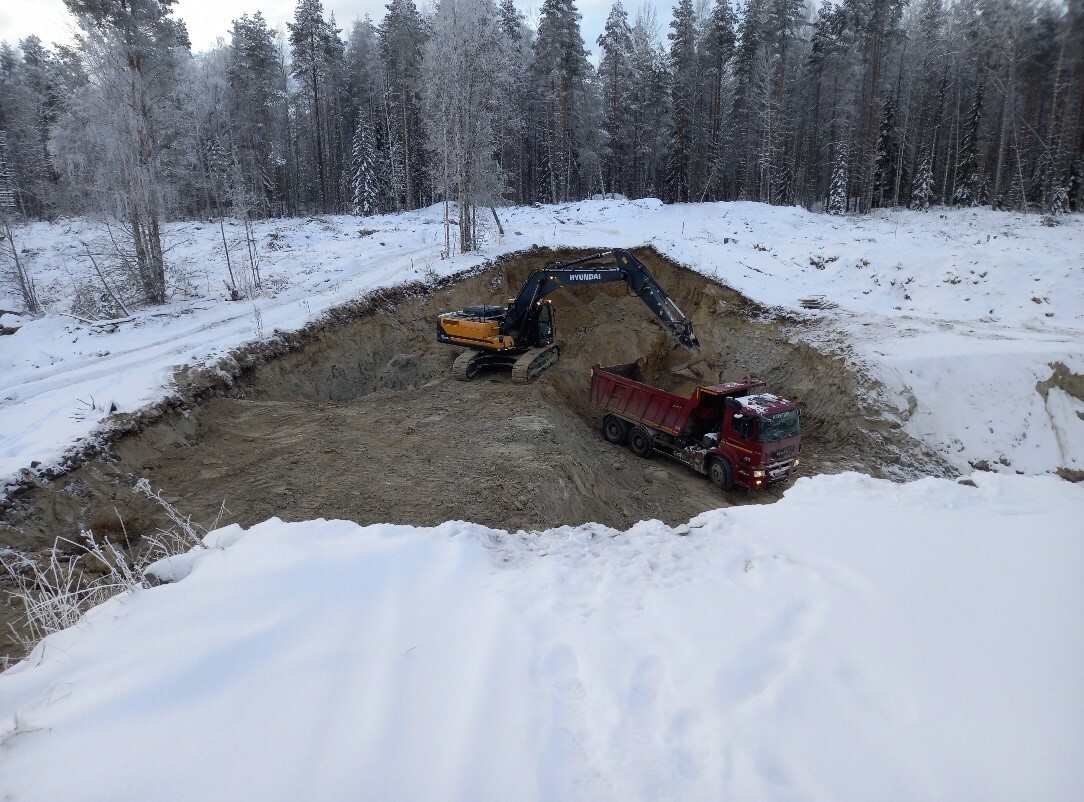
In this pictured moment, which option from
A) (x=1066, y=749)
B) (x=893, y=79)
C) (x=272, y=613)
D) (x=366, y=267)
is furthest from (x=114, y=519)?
(x=893, y=79)

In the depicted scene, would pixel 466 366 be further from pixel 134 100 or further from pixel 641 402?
pixel 134 100

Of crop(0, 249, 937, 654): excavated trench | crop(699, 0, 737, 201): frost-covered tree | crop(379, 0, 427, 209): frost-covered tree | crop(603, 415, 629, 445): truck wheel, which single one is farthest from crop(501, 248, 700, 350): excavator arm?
crop(379, 0, 427, 209): frost-covered tree

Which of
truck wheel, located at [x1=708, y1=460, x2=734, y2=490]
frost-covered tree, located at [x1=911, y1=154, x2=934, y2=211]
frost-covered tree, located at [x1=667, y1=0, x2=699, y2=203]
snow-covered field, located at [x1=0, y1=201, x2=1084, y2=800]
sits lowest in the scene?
truck wheel, located at [x1=708, y1=460, x2=734, y2=490]

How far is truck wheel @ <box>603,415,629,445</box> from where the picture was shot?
14953 mm

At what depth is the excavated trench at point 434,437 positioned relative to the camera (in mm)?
9172

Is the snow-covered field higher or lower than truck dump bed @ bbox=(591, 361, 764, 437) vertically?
higher

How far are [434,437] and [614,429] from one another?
17.5 ft

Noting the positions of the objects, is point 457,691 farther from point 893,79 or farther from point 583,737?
point 893,79

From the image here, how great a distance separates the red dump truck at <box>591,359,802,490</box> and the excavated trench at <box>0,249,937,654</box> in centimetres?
49

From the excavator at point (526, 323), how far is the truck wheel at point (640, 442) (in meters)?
3.02

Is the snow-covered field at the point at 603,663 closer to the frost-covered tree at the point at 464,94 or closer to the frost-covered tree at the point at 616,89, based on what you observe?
the frost-covered tree at the point at 464,94

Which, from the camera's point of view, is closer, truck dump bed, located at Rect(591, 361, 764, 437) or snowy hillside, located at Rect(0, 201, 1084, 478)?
snowy hillside, located at Rect(0, 201, 1084, 478)

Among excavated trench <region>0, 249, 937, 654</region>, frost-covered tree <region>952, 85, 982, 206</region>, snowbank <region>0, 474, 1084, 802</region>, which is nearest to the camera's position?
snowbank <region>0, 474, 1084, 802</region>

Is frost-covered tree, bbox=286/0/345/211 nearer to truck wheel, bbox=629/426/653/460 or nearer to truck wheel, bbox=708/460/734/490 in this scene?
truck wheel, bbox=629/426/653/460
